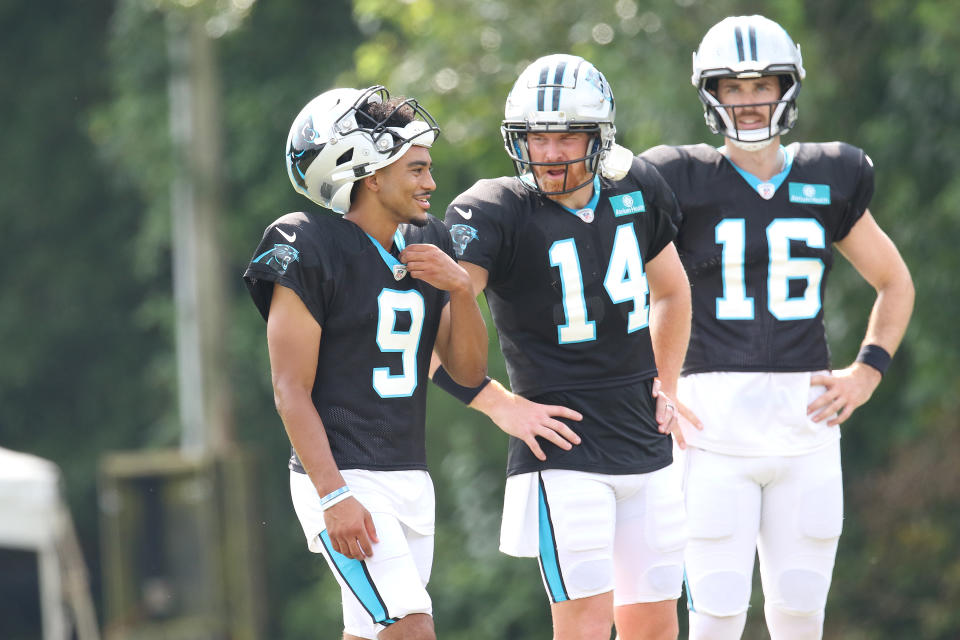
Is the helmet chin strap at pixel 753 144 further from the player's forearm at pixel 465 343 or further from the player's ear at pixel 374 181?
the player's ear at pixel 374 181

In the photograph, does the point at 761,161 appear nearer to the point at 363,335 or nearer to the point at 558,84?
the point at 558,84

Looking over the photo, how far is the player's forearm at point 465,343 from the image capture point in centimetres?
395

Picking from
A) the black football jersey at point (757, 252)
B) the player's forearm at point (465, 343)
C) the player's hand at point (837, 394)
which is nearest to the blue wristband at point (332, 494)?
the player's forearm at point (465, 343)

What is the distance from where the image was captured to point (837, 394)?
4664mm

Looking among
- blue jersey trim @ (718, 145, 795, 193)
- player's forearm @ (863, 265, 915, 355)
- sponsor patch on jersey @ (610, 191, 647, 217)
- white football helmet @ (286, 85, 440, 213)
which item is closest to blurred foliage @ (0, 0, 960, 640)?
player's forearm @ (863, 265, 915, 355)

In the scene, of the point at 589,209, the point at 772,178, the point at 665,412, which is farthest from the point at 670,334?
the point at 772,178

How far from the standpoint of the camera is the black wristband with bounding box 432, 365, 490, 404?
13.7 ft

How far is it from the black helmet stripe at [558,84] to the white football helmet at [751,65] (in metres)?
0.62

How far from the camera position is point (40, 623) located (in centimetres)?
1023

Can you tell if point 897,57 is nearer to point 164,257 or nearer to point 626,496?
point 626,496

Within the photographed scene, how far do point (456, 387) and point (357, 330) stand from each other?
448mm

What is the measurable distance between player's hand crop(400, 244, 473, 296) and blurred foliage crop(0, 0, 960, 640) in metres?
6.40

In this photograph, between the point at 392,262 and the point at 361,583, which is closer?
the point at 361,583

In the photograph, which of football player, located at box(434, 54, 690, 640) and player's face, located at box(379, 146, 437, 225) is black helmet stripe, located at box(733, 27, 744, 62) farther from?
player's face, located at box(379, 146, 437, 225)
